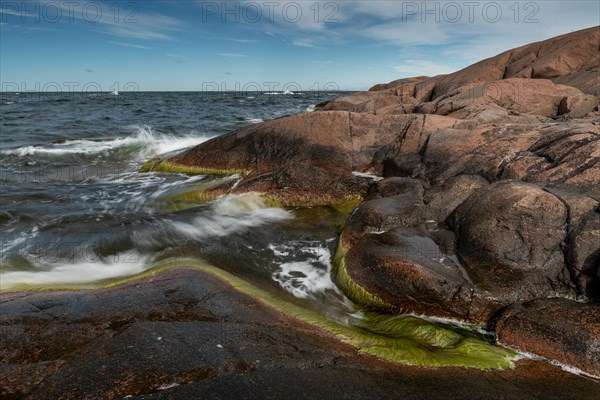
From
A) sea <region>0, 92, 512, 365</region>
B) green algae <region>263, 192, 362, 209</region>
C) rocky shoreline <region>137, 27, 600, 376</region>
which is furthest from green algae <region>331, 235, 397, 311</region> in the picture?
green algae <region>263, 192, 362, 209</region>

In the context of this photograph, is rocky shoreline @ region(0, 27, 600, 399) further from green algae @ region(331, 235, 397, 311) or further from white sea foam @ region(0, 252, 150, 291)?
white sea foam @ region(0, 252, 150, 291)

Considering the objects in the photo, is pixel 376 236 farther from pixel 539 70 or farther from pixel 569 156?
pixel 539 70

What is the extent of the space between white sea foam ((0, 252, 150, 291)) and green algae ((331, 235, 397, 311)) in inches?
A: 128

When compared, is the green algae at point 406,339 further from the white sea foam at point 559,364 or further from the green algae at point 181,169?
the green algae at point 181,169

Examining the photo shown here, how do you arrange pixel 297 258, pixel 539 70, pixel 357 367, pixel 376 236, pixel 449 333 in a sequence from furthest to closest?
pixel 539 70 → pixel 297 258 → pixel 376 236 → pixel 449 333 → pixel 357 367

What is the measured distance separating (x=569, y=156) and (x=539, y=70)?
18.2 metres

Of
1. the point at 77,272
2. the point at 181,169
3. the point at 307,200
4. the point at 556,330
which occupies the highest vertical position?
the point at 181,169

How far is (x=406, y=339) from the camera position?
4891mm

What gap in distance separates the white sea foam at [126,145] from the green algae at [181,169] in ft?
13.6

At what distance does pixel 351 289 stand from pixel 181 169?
9010mm

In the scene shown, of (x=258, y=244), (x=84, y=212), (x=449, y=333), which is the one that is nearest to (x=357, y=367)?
(x=449, y=333)

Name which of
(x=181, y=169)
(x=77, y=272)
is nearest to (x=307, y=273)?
(x=77, y=272)

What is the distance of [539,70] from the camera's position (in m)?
22.3

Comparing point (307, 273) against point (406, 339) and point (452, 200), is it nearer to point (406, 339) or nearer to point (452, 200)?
point (406, 339)
